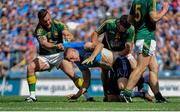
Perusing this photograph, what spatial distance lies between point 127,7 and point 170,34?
2063 millimetres

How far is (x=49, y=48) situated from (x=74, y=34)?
28.1 feet

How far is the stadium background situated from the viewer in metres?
21.2

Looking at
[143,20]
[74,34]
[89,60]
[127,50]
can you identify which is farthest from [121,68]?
[74,34]

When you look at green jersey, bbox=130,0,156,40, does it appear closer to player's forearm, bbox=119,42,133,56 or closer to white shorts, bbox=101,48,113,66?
player's forearm, bbox=119,42,133,56

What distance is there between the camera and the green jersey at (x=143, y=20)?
1223cm

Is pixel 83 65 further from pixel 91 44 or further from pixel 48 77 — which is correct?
pixel 48 77

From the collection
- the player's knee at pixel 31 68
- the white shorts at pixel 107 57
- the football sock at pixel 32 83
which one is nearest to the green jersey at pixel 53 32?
the player's knee at pixel 31 68

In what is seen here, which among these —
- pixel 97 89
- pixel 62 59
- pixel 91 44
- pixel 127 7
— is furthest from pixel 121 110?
pixel 127 7

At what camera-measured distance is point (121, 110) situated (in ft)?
32.6

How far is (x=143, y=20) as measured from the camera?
12.3m

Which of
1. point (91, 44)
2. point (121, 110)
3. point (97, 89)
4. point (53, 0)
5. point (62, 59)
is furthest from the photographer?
point (53, 0)

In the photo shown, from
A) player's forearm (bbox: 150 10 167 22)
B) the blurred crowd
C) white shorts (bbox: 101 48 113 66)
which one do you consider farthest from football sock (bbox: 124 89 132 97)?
the blurred crowd

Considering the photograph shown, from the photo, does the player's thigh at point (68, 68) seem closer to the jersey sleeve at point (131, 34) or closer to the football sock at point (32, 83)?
the football sock at point (32, 83)

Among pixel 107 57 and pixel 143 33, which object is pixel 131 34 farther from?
pixel 143 33
